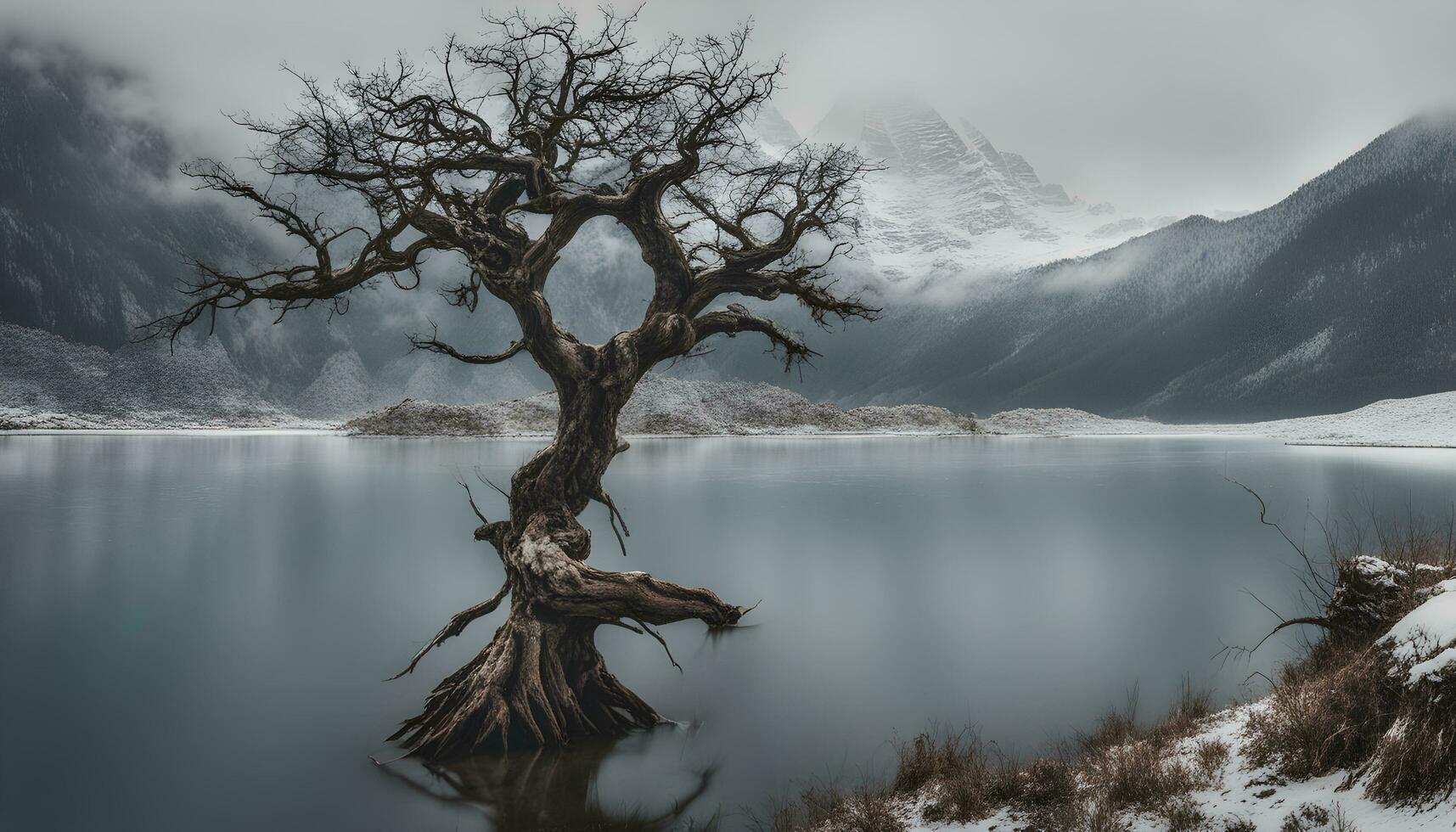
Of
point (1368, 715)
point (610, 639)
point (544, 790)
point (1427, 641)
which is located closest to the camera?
point (1427, 641)

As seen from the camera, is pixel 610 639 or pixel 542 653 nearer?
pixel 542 653

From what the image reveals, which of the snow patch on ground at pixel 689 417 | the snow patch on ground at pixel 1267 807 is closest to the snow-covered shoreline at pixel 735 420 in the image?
the snow patch on ground at pixel 689 417

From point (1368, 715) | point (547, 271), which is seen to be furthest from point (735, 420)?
point (1368, 715)

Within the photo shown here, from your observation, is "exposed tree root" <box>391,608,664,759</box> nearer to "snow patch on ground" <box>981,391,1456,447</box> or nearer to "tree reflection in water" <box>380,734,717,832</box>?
"tree reflection in water" <box>380,734,717,832</box>

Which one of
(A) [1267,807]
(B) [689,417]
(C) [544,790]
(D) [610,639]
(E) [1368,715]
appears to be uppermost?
(B) [689,417]

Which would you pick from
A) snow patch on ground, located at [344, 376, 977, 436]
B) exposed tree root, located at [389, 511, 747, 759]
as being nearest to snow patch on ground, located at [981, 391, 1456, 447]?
snow patch on ground, located at [344, 376, 977, 436]

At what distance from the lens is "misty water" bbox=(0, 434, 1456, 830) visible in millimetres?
6766

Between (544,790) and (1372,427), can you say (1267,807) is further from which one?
(1372,427)

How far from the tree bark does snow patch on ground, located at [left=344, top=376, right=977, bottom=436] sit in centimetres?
9502

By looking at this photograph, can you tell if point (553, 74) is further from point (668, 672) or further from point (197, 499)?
point (197, 499)

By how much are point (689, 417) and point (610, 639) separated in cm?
9818

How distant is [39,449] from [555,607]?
81418 mm

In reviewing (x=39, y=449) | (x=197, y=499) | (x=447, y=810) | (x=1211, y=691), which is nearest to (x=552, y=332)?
(x=447, y=810)

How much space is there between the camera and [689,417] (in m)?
110
